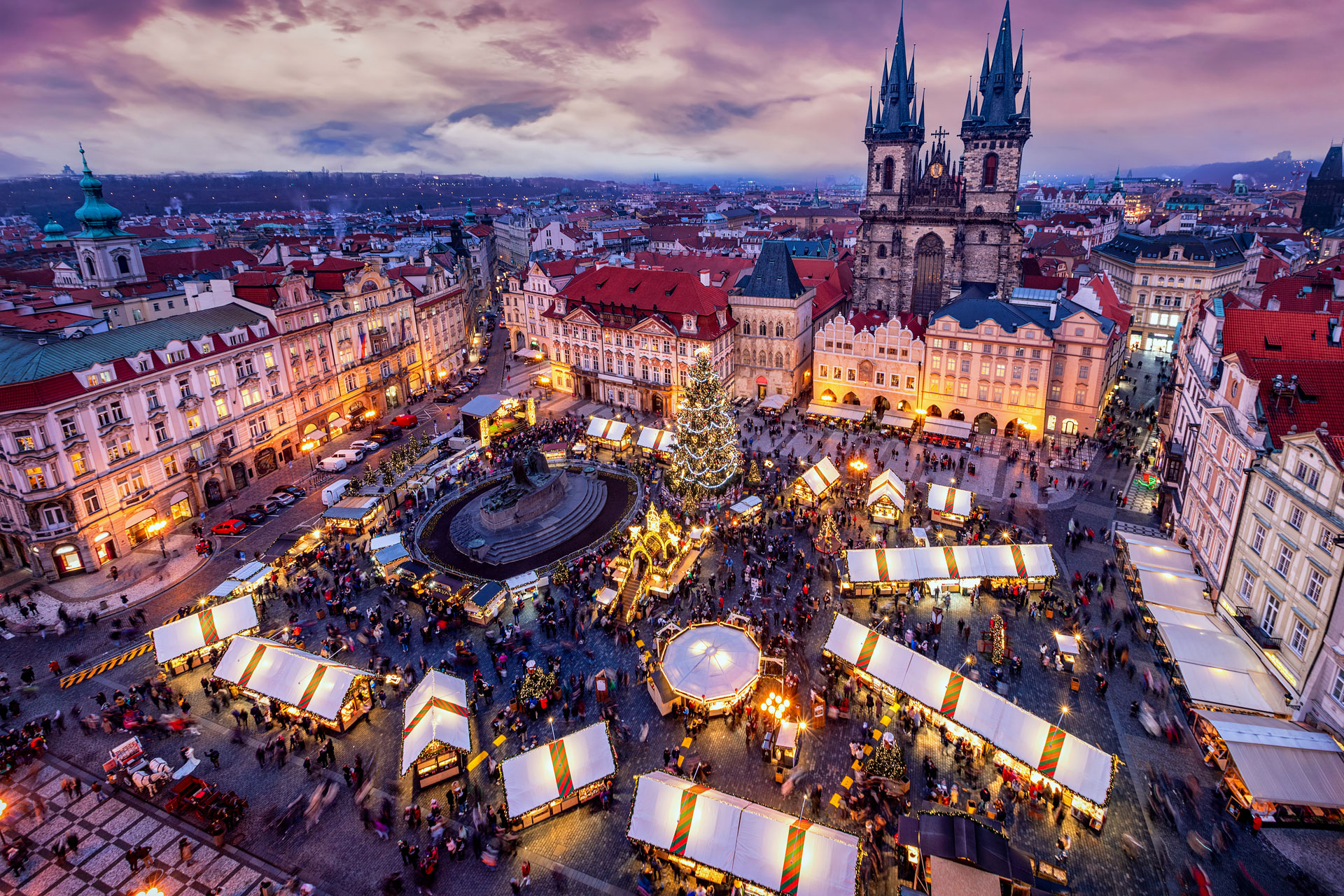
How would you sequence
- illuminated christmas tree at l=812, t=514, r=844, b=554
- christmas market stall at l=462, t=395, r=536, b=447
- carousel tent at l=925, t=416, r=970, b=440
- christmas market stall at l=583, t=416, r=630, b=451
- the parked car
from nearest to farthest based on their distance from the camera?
illuminated christmas tree at l=812, t=514, r=844, b=554, carousel tent at l=925, t=416, r=970, b=440, christmas market stall at l=583, t=416, r=630, b=451, christmas market stall at l=462, t=395, r=536, b=447, the parked car

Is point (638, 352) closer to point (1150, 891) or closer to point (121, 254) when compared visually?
point (121, 254)

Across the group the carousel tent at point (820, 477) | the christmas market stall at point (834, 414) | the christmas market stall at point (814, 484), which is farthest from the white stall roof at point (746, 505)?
the christmas market stall at point (834, 414)

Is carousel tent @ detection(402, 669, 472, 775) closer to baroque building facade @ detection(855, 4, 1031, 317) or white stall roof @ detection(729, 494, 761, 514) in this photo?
white stall roof @ detection(729, 494, 761, 514)

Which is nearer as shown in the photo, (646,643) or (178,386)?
(646,643)

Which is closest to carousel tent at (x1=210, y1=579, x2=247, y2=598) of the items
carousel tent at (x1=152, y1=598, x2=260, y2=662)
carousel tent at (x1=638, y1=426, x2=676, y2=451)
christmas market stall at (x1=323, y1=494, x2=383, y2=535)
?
carousel tent at (x1=152, y1=598, x2=260, y2=662)

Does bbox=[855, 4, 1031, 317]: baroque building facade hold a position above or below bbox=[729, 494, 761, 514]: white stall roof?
above

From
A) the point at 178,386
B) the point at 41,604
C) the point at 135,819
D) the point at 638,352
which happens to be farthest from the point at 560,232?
the point at 135,819

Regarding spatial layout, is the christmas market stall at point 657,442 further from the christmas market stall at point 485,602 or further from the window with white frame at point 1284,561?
the window with white frame at point 1284,561
